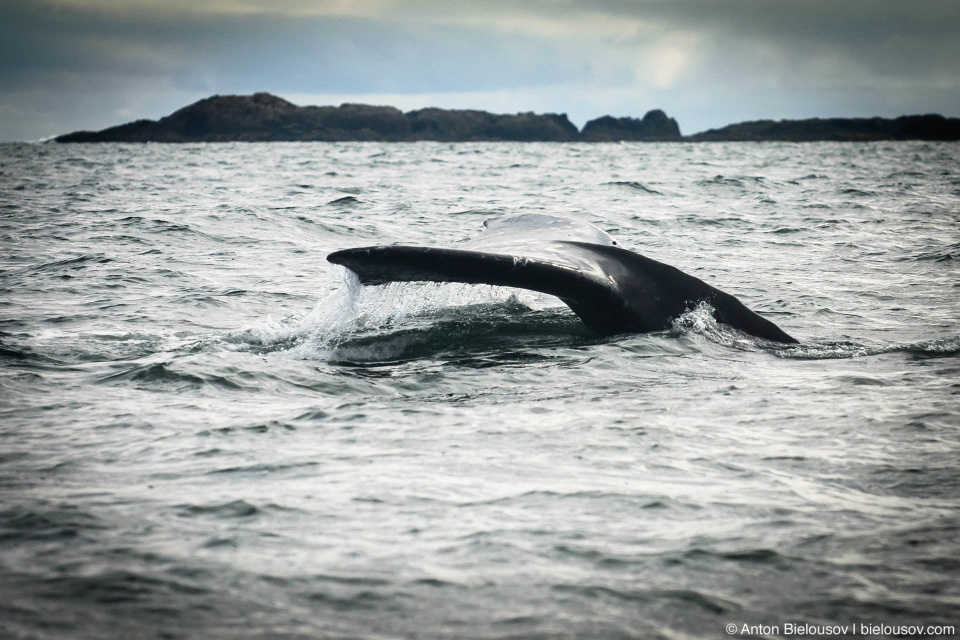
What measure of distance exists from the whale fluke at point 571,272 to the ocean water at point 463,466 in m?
0.16

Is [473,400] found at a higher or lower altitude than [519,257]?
lower

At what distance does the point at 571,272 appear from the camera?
588 cm

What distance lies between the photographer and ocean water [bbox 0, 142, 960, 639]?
118 inches

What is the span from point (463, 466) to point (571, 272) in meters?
1.96

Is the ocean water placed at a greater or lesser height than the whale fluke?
lesser

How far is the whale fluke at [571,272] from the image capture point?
5488 millimetres

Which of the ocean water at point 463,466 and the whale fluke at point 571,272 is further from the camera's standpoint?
the whale fluke at point 571,272

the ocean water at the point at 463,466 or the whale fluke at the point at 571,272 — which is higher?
the whale fluke at the point at 571,272

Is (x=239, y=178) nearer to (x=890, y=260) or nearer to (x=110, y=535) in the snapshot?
(x=890, y=260)

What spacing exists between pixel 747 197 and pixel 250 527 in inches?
930

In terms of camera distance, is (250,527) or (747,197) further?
(747,197)

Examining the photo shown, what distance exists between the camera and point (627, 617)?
2932 mm

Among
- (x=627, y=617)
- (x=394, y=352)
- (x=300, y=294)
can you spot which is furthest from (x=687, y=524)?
(x=300, y=294)

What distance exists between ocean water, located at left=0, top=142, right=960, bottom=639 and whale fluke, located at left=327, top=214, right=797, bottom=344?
164 millimetres
